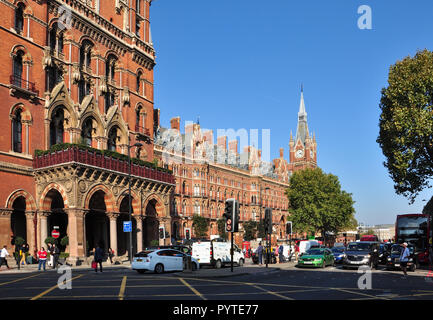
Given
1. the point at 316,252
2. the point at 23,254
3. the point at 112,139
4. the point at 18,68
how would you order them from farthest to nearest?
the point at 112,139 → the point at 18,68 → the point at 23,254 → the point at 316,252

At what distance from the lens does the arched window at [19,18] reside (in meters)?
35.9

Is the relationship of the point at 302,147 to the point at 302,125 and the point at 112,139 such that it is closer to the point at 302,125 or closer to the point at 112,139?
the point at 302,125

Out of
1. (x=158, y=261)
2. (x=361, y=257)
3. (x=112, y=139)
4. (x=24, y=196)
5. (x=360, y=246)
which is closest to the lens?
(x=158, y=261)

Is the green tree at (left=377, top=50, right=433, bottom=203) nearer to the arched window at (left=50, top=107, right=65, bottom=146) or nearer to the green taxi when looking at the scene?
the green taxi

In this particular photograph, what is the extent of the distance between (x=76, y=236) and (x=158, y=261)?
10.5 metres

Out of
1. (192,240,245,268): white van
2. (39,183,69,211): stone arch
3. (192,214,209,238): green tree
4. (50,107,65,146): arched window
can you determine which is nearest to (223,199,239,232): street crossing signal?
(192,240,245,268): white van

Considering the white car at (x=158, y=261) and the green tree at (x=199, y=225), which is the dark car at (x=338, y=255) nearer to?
the white car at (x=158, y=261)

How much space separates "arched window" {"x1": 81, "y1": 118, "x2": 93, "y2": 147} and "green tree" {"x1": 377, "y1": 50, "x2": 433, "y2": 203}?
83.6 ft

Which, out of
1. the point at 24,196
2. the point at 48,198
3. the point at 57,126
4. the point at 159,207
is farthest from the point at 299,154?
the point at 24,196

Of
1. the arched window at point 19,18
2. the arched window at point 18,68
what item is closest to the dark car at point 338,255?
the arched window at point 18,68

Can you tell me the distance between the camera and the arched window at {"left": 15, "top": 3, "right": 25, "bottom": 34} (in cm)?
3591

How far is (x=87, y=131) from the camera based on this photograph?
42.1 m

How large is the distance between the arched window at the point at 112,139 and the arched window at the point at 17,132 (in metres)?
9.90
